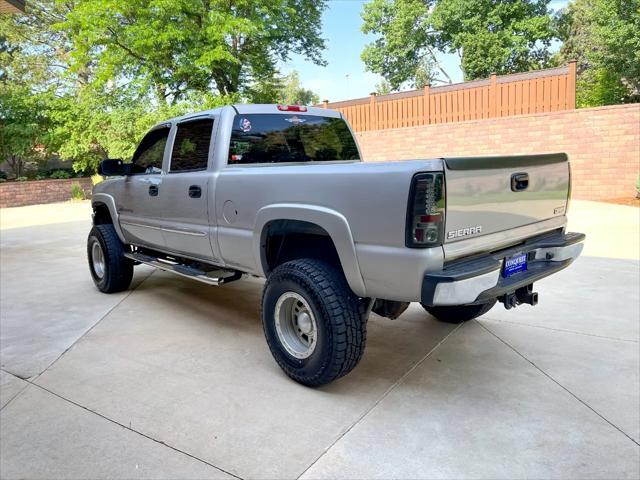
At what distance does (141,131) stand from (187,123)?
1594 cm

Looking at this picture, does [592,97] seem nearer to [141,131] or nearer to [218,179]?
[141,131]

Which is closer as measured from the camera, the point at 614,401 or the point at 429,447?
the point at 429,447

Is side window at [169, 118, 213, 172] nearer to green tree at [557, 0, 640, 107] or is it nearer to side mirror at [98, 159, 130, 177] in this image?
side mirror at [98, 159, 130, 177]

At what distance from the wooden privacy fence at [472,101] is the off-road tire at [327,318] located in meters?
10.8

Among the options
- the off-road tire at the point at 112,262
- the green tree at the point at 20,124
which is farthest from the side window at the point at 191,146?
the green tree at the point at 20,124

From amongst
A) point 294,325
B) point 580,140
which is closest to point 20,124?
point 580,140

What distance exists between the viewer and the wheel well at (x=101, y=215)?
5930 mm

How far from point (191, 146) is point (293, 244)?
148 cm

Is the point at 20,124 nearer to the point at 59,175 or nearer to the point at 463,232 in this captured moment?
the point at 59,175

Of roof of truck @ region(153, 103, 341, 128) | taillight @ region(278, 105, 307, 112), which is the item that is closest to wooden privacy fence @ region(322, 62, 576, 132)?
roof of truck @ region(153, 103, 341, 128)

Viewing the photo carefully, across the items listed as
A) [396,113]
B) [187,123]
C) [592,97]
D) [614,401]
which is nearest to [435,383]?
[614,401]

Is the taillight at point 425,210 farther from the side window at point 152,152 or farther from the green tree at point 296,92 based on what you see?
the green tree at point 296,92

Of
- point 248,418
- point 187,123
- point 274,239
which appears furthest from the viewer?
point 187,123

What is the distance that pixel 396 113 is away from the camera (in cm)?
1594
